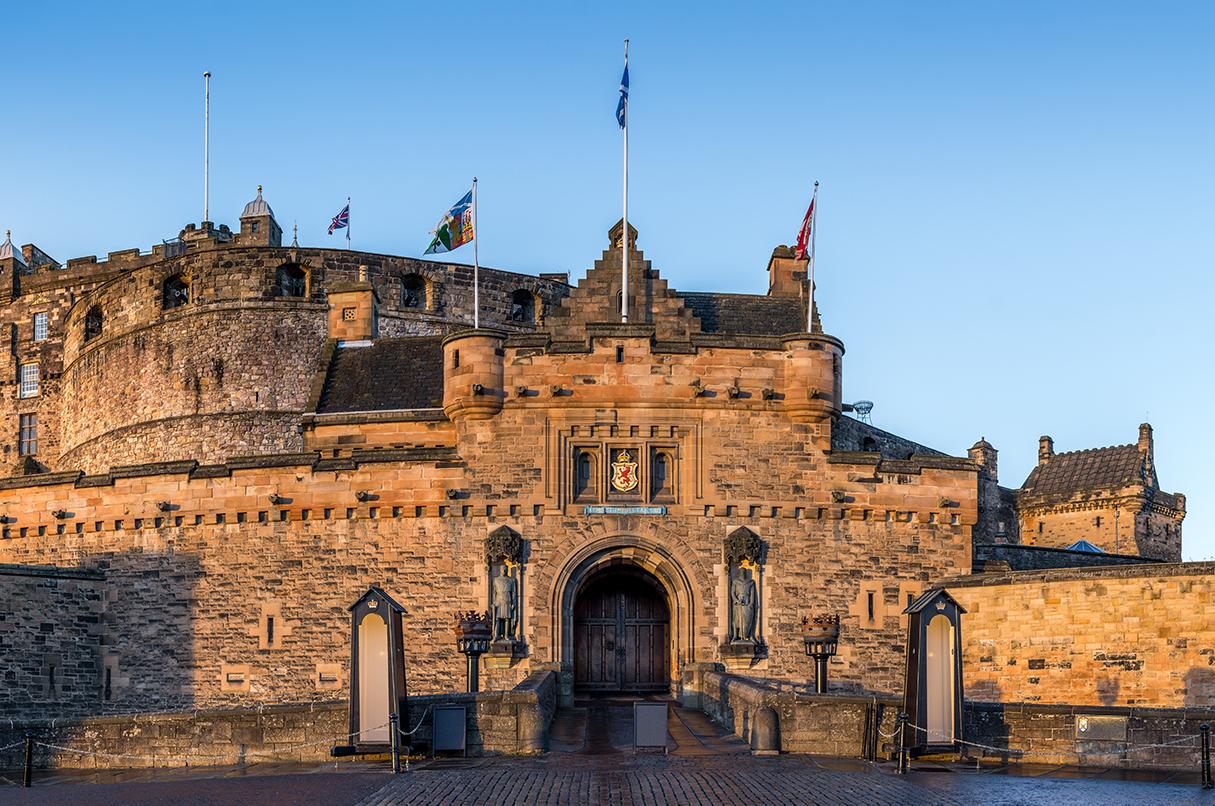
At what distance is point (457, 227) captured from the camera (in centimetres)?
4038

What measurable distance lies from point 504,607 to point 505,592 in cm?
30

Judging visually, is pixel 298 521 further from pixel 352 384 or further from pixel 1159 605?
pixel 1159 605

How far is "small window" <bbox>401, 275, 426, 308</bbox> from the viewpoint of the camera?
175ft

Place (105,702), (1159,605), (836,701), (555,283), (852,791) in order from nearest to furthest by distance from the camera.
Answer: (852,791) → (836,701) → (1159,605) → (105,702) → (555,283)

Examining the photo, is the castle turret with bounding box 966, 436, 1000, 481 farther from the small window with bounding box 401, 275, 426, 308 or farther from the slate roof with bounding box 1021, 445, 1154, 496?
the small window with bounding box 401, 275, 426, 308

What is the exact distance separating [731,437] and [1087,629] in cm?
Result: 782

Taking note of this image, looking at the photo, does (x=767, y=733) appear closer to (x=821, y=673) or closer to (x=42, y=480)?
(x=821, y=673)

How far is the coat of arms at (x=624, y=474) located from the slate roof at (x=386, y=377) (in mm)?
5915

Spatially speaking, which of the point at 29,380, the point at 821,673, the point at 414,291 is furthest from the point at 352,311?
the point at 29,380

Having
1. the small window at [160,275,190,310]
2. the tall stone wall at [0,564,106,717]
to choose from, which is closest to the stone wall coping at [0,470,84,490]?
the tall stone wall at [0,564,106,717]

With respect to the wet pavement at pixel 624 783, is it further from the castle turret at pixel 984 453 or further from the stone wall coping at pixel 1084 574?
the castle turret at pixel 984 453

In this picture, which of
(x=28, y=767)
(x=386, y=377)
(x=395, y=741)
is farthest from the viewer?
(x=386, y=377)

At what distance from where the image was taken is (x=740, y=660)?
106 feet

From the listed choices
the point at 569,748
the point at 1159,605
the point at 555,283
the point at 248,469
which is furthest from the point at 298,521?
the point at 555,283
